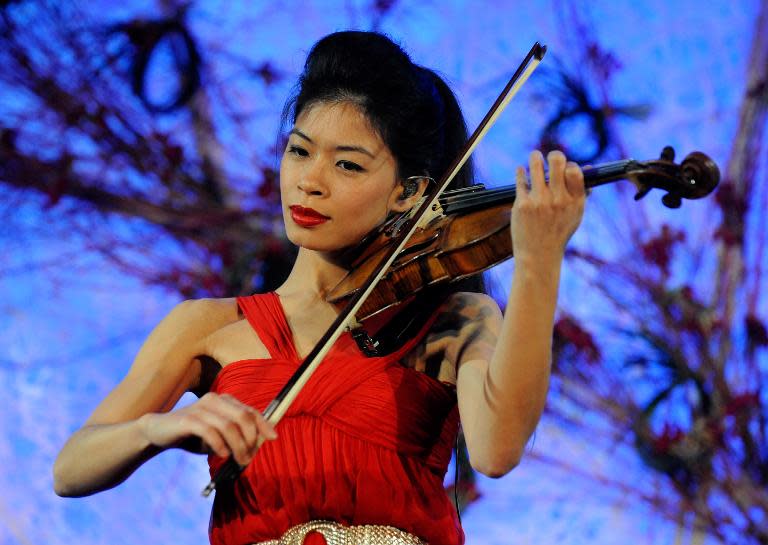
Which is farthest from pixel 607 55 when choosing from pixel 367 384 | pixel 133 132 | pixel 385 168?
pixel 367 384

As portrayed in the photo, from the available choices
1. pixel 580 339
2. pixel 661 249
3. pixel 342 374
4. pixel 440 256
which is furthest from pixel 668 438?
pixel 440 256

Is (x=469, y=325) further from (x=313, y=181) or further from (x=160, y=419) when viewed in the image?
(x=160, y=419)

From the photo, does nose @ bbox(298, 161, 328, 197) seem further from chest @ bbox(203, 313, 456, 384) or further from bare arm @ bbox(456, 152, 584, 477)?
bare arm @ bbox(456, 152, 584, 477)

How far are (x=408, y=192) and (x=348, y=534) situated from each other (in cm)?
42

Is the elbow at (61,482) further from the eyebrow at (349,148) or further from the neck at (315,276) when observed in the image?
the eyebrow at (349,148)

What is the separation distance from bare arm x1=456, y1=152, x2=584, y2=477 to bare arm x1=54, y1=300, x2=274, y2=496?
9.5 inches

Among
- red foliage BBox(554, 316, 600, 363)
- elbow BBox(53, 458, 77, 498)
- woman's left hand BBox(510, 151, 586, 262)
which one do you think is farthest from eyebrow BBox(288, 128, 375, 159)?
red foliage BBox(554, 316, 600, 363)

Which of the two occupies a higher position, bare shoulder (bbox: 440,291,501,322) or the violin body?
bare shoulder (bbox: 440,291,501,322)

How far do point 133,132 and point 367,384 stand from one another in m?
1.53

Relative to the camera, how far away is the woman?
3.88 ft

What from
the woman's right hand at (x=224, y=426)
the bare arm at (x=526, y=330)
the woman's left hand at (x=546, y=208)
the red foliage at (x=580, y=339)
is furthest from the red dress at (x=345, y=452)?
the red foliage at (x=580, y=339)

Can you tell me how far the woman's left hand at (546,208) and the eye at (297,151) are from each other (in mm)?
377

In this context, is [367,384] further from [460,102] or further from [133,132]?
[133,132]

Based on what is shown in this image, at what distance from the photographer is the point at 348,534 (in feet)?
3.94
